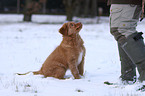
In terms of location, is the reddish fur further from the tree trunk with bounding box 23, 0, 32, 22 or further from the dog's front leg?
the tree trunk with bounding box 23, 0, 32, 22

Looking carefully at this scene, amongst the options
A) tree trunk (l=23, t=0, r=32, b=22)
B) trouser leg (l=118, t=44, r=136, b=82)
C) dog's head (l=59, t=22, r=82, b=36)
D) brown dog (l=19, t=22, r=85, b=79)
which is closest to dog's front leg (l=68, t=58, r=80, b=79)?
brown dog (l=19, t=22, r=85, b=79)

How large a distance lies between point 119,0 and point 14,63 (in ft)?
11.6

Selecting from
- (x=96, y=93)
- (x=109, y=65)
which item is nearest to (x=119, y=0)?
(x=96, y=93)

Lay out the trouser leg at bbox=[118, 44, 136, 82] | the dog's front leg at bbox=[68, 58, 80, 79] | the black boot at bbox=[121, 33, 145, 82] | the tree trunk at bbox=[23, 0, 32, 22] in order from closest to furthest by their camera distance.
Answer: the black boot at bbox=[121, 33, 145, 82] < the trouser leg at bbox=[118, 44, 136, 82] < the dog's front leg at bbox=[68, 58, 80, 79] < the tree trunk at bbox=[23, 0, 32, 22]

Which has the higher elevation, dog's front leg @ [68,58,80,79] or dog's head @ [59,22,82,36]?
dog's head @ [59,22,82,36]

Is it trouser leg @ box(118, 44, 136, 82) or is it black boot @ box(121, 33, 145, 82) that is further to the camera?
trouser leg @ box(118, 44, 136, 82)

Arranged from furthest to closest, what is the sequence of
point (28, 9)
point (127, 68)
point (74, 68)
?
point (28, 9) → point (74, 68) → point (127, 68)

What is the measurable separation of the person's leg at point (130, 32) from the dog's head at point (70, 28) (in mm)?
1009

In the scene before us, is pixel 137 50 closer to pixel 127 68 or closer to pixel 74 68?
pixel 127 68

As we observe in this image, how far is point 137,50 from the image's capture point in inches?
114

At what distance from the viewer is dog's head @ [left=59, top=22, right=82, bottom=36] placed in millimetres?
3990

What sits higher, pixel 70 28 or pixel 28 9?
pixel 70 28

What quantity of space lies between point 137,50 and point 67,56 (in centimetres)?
146

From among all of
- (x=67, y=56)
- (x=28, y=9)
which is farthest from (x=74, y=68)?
(x=28, y=9)
